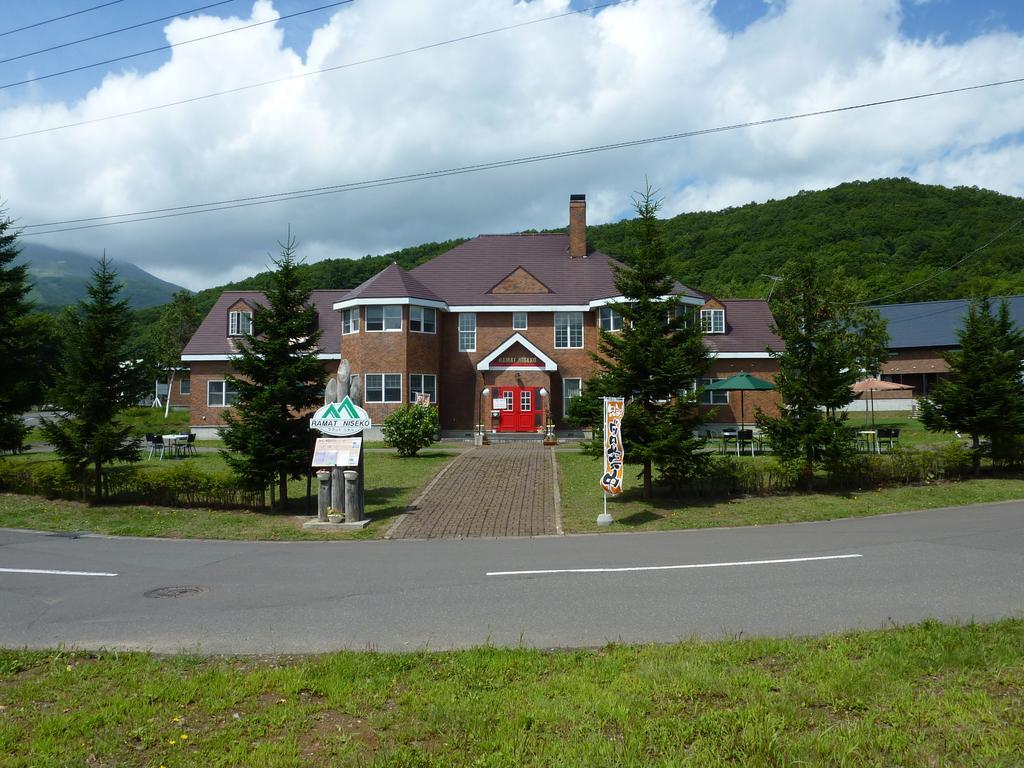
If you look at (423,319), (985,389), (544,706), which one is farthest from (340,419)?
(423,319)

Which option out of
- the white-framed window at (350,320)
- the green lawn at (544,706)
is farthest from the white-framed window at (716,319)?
the green lawn at (544,706)

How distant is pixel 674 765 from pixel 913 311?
221 feet

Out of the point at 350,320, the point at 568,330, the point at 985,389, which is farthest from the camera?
the point at 568,330

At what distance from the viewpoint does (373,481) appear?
2081 cm

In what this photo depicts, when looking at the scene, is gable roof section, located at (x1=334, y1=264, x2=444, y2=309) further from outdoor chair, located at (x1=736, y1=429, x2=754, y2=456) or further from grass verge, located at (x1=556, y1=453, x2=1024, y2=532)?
grass verge, located at (x1=556, y1=453, x2=1024, y2=532)

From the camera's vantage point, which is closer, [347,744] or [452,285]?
[347,744]

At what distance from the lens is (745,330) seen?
37344 millimetres

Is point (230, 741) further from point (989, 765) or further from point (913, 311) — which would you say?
point (913, 311)

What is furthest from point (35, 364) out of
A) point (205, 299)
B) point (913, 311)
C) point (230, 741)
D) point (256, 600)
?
point (205, 299)

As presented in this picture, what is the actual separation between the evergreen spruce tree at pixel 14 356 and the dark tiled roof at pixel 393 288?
14402 millimetres

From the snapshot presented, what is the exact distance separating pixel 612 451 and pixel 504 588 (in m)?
6.50

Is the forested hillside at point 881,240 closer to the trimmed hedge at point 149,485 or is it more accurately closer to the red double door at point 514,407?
the red double door at point 514,407

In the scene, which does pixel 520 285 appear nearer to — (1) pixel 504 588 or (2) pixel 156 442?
(2) pixel 156 442

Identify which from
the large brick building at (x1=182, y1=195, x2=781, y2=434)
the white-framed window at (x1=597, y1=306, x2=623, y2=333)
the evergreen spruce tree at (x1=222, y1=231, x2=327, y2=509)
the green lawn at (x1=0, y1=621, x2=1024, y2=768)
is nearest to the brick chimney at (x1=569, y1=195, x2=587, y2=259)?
the large brick building at (x1=182, y1=195, x2=781, y2=434)
